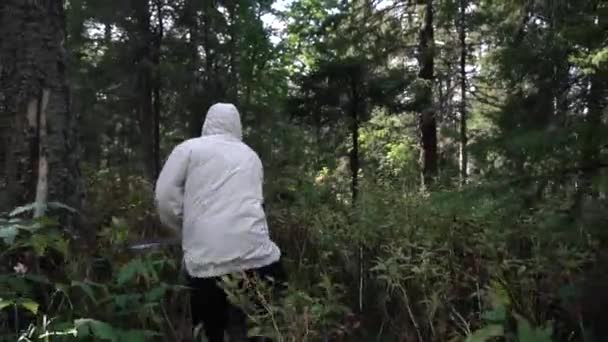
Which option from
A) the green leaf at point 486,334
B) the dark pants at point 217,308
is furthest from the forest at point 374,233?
the dark pants at point 217,308

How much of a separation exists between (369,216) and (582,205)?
2201mm

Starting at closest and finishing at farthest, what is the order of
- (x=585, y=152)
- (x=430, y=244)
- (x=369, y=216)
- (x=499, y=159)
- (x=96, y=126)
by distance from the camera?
(x=585, y=152), (x=499, y=159), (x=430, y=244), (x=369, y=216), (x=96, y=126)

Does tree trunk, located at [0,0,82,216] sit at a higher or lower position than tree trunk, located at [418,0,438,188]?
lower

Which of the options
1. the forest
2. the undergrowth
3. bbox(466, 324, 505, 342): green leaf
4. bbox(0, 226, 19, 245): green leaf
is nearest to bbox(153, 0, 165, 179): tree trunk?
the forest

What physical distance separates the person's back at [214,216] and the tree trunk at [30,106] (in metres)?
0.89

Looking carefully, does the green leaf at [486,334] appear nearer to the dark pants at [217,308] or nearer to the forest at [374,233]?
the forest at [374,233]

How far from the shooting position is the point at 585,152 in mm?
2750

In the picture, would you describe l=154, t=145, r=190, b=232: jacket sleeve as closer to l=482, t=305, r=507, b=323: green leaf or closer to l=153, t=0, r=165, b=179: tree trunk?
l=482, t=305, r=507, b=323: green leaf

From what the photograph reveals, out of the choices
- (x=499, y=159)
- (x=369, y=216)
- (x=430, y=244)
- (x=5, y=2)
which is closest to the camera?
(x=499, y=159)

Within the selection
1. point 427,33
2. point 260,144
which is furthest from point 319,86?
point 427,33

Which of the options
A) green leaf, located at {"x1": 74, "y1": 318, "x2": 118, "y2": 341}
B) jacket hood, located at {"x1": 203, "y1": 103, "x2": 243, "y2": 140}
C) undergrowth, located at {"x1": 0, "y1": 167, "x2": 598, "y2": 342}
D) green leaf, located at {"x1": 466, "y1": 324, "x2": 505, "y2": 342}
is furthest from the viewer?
jacket hood, located at {"x1": 203, "y1": 103, "x2": 243, "y2": 140}

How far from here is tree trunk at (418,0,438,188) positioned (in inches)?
639

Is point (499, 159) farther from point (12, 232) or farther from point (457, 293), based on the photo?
point (12, 232)

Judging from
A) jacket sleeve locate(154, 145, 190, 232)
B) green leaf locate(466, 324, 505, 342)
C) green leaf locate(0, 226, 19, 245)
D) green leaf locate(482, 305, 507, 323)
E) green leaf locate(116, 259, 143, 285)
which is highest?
jacket sleeve locate(154, 145, 190, 232)
